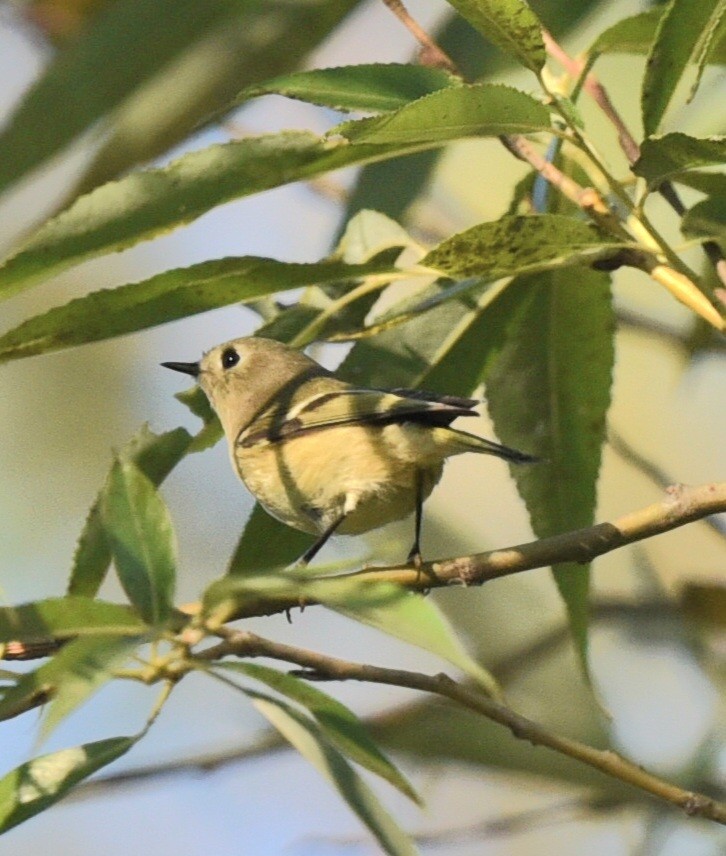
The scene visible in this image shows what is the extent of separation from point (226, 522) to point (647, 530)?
4.58 ft

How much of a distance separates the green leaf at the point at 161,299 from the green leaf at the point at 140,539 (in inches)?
5.7

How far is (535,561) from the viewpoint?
0.70 m

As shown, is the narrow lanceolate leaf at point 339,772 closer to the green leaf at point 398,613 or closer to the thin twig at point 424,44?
the green leaf at point 398,613

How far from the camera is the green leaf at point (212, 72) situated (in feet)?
3.39

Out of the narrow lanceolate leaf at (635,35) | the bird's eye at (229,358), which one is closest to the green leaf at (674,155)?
the narrow lanceolate leaf at (635,35)

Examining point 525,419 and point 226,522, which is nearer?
point 525,419

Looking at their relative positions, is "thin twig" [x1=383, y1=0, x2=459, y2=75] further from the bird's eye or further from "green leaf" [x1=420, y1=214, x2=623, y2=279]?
the bird's eye

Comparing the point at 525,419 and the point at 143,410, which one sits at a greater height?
the point at 143,410

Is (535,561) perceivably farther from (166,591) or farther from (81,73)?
(81,73)

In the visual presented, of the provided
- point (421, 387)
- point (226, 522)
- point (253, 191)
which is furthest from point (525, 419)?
point (226, 522)

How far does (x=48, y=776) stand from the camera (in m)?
0.66

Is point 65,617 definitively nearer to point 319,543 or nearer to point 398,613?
point 398,613

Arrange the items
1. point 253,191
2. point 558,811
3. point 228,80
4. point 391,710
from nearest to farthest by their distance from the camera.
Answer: point 253,191 → point 228,80 → point 558,811 → point 391,710

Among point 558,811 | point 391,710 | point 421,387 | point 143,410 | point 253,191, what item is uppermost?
point 143,410
